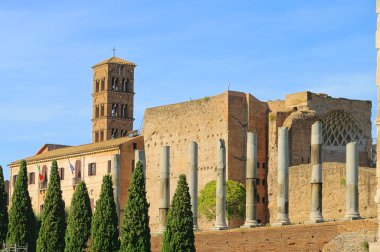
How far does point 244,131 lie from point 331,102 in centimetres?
453

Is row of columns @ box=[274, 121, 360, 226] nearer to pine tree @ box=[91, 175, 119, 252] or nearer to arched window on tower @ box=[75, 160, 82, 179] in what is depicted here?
pine tree @ box=[91, 175, 119, 252]

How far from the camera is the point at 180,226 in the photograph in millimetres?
35781

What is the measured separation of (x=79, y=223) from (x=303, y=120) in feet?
45.2

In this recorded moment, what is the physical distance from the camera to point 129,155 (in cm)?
5956

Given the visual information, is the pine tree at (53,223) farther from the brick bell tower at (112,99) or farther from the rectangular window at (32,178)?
the brick bell tower at (112,99)

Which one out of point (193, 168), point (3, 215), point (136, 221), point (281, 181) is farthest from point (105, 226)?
point (3, 215)

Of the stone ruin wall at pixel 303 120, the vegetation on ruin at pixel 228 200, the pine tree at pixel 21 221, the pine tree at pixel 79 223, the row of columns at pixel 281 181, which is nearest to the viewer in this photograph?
the row of columns at pixel 281 181

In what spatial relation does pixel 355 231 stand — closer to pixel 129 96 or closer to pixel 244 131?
pixel 244 131

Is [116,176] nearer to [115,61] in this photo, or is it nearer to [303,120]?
[303,120]

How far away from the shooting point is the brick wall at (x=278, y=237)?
3550 cm

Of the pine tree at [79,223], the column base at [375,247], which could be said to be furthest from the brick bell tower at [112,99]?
the column base at [375,247]

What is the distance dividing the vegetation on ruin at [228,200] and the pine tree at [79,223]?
8714mm

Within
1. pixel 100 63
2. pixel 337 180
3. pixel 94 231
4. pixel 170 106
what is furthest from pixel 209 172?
pixel 100 63

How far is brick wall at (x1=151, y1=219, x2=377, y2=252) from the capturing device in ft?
116
